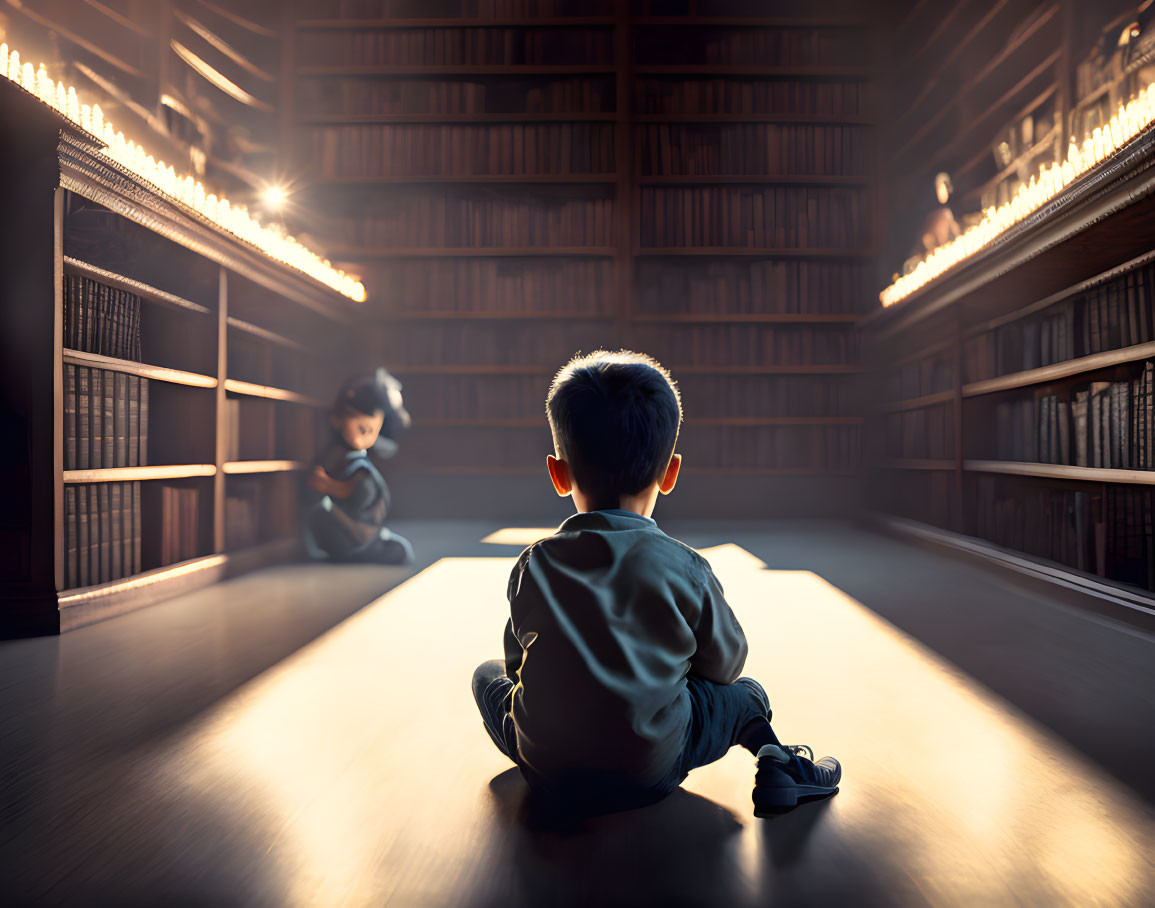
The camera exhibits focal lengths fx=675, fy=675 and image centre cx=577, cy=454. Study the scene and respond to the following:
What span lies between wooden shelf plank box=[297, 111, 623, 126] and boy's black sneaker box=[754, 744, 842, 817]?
167 inches

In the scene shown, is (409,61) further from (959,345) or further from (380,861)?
(380,861)

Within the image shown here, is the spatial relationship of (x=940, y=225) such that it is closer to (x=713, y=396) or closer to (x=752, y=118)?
(x=752, y=118)

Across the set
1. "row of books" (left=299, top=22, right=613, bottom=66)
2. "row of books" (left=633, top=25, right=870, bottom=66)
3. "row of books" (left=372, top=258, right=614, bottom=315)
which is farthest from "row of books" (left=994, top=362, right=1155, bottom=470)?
"row of books" (left=299, top=22, right=613, bottom=66)

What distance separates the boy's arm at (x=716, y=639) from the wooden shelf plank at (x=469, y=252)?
12.6 feet

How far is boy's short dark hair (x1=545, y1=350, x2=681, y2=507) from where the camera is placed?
0.74 m

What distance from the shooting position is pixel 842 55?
4.34m

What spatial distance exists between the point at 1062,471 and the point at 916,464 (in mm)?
1329

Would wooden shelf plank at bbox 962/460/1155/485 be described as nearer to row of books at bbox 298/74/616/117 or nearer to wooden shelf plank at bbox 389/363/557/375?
wooden shelf plank at bbox 389/363/557/375

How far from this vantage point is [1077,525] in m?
2.12

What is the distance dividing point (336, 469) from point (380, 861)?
221 centimetres

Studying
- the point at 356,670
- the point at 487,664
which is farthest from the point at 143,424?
the point at 487,664

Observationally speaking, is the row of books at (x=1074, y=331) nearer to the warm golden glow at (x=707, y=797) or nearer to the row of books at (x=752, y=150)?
the warm golden glow at (x=707, y=797)

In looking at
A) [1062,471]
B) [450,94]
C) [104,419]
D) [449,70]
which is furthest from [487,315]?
[1062,471]

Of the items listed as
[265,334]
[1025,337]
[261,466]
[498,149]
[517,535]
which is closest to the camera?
[1025,337]
